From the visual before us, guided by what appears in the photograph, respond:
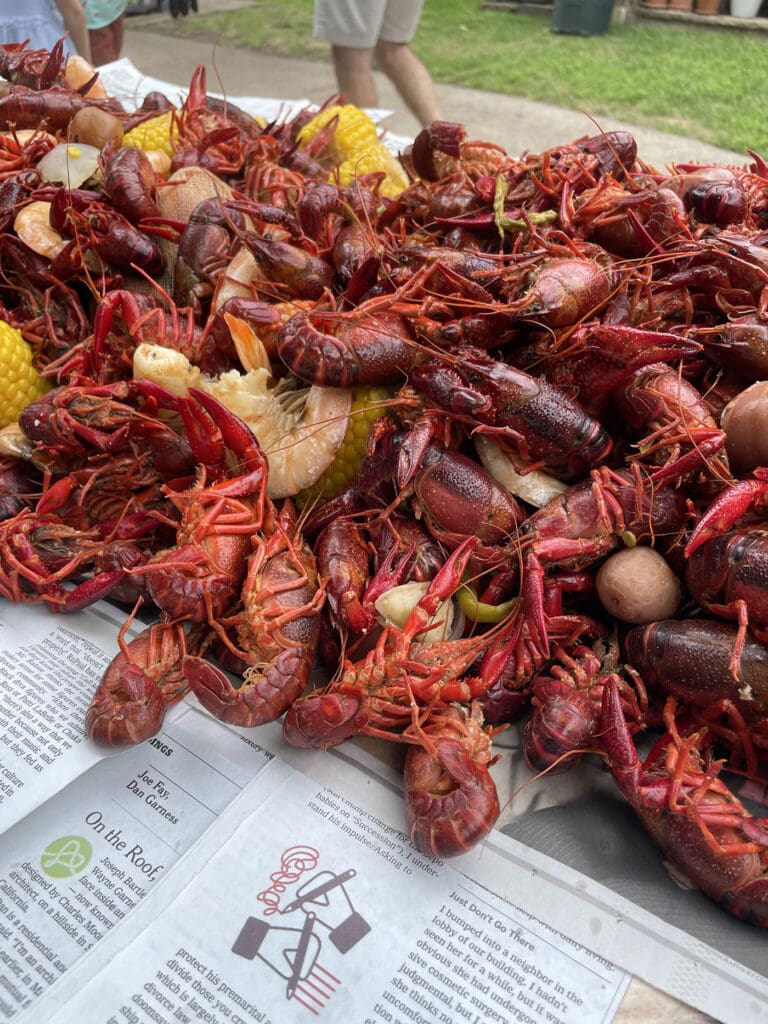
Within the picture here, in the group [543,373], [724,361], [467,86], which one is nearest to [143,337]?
[543,373]

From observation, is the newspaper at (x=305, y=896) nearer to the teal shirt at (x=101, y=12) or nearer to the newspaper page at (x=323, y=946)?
the newspaper page at (x=323, y=946)

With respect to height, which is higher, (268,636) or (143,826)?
(268,636)

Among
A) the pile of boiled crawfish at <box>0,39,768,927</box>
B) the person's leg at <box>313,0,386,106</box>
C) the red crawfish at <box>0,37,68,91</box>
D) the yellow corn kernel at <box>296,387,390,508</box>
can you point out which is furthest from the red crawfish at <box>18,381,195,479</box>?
the person's leg at <box>313,0,386,106</box>

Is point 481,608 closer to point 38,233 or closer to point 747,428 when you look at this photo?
point 747,428

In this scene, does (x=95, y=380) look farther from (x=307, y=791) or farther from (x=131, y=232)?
(x=307, y=791)

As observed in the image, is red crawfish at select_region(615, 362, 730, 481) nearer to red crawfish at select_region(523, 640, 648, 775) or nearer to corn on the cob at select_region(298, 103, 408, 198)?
red crawfish at select_region(523, 640, 648, 775)

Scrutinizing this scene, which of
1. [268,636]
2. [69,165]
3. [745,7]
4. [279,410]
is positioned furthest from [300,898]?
[745,7]
